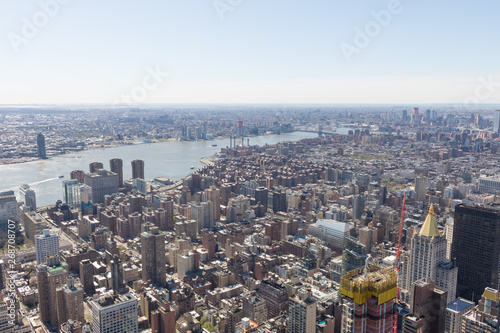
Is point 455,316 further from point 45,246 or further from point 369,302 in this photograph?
point 45,246

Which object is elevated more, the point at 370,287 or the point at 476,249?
the point at 370,287

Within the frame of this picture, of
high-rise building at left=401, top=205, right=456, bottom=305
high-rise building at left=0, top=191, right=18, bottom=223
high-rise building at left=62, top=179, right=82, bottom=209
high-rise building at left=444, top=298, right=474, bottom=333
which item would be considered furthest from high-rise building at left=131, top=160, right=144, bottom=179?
high-rise building at left=444, top=298, right=474, bottom=333

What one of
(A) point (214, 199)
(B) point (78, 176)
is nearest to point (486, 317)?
(A) point (214, 199)

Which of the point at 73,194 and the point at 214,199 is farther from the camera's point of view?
the point at 73,194

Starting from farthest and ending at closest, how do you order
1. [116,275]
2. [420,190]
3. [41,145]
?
Answer: [41,145], [420,190], [116,275]

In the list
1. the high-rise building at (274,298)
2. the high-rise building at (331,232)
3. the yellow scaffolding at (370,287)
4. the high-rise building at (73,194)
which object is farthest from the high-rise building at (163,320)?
the high-rise building at (73,194)

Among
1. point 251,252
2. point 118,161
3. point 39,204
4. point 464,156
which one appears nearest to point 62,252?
point 251,252

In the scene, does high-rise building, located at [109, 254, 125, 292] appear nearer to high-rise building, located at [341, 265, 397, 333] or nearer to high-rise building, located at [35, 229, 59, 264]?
high-rise building, located at [35, 229, 59, 264]
